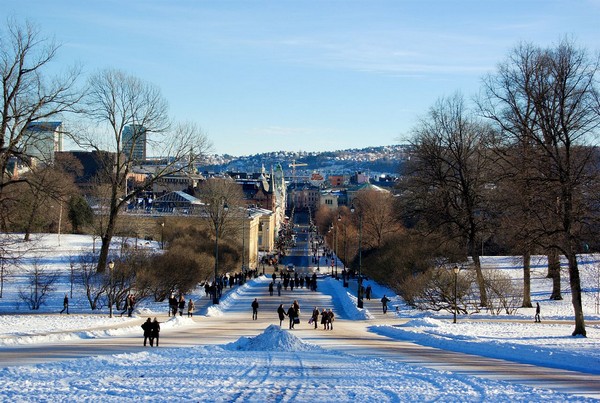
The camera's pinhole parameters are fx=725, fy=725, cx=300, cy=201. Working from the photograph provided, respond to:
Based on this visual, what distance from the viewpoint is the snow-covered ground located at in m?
14.1

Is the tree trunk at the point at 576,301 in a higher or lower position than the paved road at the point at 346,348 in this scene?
higher

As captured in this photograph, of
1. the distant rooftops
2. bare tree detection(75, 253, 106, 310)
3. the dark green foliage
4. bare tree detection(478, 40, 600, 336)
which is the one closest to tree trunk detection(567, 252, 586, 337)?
bare tree detection(478, 40, 600, 336)

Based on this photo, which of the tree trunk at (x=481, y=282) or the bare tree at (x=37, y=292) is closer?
the bare tree at (x=37, y=292)

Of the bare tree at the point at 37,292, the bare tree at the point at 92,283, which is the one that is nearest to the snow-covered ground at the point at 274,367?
the bare tree at the point at 92,283

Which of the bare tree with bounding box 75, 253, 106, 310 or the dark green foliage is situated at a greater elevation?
the dark green foliage

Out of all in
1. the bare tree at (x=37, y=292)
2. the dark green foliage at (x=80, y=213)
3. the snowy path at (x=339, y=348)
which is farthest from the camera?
the dark green foliage at (x=80, y=213)

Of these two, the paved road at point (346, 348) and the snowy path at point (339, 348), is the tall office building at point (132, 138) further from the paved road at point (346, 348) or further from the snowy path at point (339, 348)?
the paved road at point (346, 348)

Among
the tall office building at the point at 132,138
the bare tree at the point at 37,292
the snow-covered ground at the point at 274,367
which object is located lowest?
the snow-covered ground at the point at 274,367

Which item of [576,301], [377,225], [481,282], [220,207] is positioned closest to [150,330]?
[576,301]

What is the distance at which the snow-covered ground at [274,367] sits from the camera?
1408 centimetres

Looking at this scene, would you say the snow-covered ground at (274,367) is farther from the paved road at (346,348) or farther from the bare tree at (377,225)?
Result: the bare tree at (377,225)

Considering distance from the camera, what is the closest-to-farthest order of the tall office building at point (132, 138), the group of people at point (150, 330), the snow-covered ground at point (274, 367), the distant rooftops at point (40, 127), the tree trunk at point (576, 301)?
1. the snow-covered ground at point (274, 367)
2. the group of people at point (150, 330)
3. the tree trunk at point (576, 301)
4. the distant rooftops at point (40, 127)
5. the tall office building at point (132, 138)

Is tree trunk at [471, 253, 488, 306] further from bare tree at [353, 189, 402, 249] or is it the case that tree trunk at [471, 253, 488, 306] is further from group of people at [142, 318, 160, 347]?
bare tree at [353, 189, 402, 249]

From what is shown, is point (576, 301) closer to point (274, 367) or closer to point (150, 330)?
point (274, 367)
